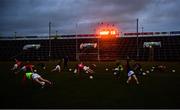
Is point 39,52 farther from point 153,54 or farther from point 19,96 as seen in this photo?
point 19,96

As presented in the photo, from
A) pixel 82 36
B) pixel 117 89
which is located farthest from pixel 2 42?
pixel 117 89

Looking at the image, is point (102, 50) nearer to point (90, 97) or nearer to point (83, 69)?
point (83, 69)

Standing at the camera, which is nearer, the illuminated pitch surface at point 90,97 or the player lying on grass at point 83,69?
the illuminated pitch surface at point 90,97

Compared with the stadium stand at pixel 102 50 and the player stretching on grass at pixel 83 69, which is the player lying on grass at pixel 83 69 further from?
the stadium stand at pixel 102 50

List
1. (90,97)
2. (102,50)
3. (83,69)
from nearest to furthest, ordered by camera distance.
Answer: (90,97) → (83,69) → (102,50)

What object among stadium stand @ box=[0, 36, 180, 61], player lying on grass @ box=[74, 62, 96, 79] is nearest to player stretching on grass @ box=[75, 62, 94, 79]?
player lying on grass @ box=[74, 62, 96, 79]

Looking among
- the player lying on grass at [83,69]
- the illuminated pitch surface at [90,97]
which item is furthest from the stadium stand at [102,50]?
the illuminated pitch surface at [90,97]

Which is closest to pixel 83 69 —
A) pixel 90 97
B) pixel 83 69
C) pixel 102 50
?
pixel 83 69

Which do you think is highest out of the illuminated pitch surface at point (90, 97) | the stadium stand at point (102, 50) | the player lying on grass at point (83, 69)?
the stadium stand at point (102, 50)

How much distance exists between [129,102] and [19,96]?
506 centimetres

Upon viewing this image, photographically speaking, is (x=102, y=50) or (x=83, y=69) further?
(x=102, y=50)

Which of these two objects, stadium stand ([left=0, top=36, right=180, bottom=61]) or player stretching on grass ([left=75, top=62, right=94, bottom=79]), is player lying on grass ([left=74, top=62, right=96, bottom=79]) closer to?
player stretching on grass ([left=75, top=62, right=94, bottom=79])

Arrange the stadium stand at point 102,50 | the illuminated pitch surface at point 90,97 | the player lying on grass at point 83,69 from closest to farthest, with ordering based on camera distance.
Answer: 1. the illuminated pitch surface at point 90,97
2. the player lying on grass at point 83,69
3. the stadium stand at point 102,50

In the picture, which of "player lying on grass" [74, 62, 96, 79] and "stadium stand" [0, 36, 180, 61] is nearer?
"player lying on grass" [74, 62, 96, 79]
